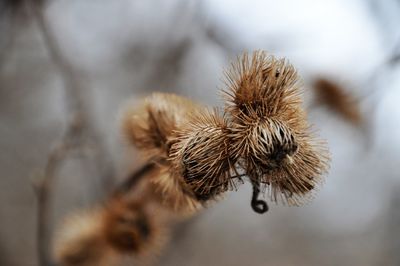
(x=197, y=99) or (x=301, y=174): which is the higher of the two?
(x=197, y=99)

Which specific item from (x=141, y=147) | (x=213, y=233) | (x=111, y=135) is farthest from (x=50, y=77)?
(x=141, y=147)

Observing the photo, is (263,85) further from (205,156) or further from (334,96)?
(334,96)

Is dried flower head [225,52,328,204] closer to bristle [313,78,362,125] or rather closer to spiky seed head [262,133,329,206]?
spiky seed head [262,133,329,206]

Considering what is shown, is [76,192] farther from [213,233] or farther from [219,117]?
[219,117]

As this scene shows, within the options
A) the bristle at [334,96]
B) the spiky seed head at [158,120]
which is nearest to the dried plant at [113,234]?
the spiky seed head at [158,120]

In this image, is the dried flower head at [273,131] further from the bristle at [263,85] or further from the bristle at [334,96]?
the bristle at [334,96]

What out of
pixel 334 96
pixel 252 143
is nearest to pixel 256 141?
pixel 252 143
